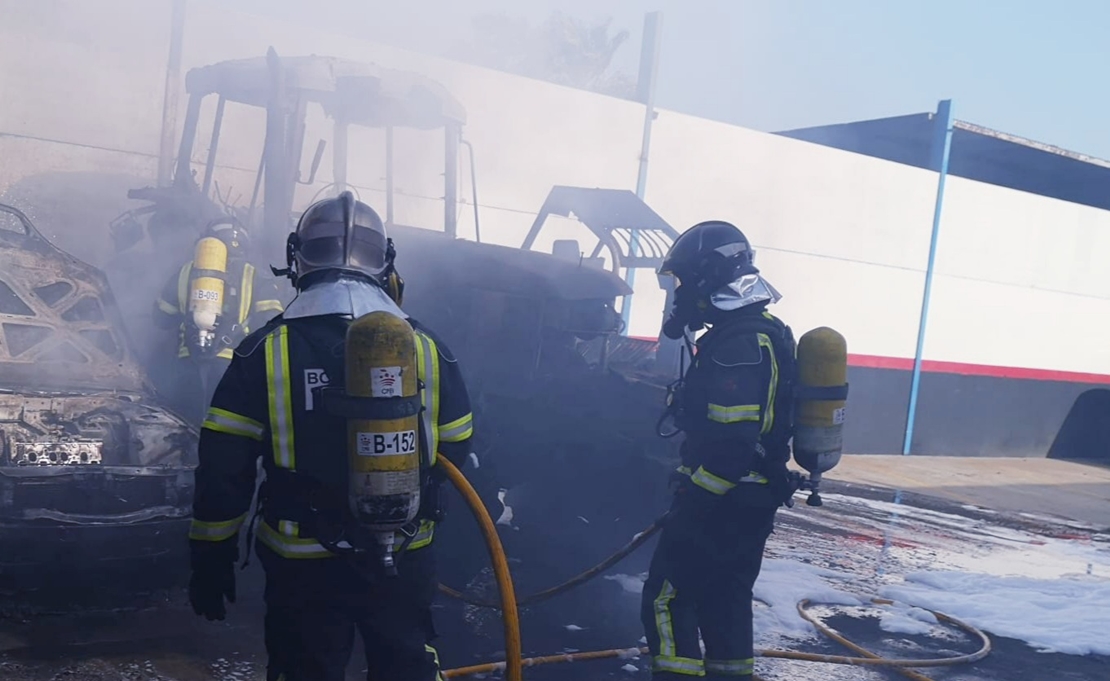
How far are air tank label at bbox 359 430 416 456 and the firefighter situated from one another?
1530 millimetres

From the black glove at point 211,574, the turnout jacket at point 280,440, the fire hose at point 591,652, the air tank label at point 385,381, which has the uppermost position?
the air tank label at point 385,381

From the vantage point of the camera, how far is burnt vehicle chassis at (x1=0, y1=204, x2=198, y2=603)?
388 centimetres

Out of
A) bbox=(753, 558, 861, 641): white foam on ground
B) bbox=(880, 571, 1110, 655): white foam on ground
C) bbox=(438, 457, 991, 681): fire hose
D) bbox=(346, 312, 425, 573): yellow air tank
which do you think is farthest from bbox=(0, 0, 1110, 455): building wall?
bbox=(346, 312, 425, 573): yellow air tank

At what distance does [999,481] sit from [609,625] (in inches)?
405

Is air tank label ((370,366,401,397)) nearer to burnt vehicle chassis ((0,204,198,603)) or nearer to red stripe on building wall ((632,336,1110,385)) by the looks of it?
burnt vehicle chassis ((0,204,198,603))

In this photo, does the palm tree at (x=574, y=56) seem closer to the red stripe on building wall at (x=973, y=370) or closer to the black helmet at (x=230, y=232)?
the red stripe on building wall at (x=973, y=370)

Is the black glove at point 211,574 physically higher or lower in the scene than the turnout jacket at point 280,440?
lower

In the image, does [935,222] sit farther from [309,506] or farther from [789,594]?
[309,506]

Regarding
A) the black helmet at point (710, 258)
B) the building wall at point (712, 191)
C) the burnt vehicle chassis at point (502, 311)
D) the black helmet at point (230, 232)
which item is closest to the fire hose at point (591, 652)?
the black helmet at point (710, 258)

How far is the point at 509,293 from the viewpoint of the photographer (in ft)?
23.5

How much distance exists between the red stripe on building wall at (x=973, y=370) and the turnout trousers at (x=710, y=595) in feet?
37.0

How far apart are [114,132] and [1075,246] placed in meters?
15.8

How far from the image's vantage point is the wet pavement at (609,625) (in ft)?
13.4

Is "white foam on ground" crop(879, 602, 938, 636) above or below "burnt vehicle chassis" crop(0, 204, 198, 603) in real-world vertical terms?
below
